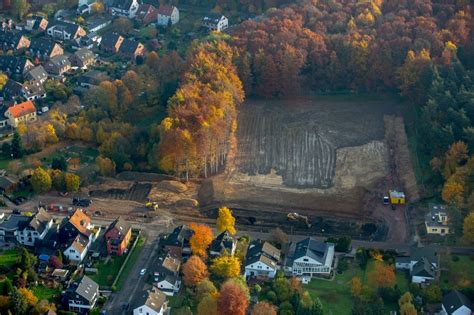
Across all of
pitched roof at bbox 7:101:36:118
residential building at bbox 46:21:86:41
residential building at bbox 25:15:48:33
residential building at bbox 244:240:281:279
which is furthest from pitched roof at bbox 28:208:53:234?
residential building at bbox 25:15:48:33

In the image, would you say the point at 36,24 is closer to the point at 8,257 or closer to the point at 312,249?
the point at 8,257

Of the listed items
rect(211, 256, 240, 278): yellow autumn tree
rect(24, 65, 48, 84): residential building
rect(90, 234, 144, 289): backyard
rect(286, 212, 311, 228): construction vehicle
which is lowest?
rect(286, 212, 311, 228): construction vehicle

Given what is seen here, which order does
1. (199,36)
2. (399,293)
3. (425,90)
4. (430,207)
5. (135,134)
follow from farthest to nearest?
(199,36) < (425,90) < (135,134) < (430,207) < (399,293)

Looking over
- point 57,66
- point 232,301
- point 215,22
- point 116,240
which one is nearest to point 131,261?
point 116,240

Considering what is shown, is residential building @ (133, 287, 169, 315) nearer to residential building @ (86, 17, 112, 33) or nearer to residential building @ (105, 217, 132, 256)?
residential building @ (105, 217, 132, 256)

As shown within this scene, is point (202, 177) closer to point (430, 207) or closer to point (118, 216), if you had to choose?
point (118, 216)

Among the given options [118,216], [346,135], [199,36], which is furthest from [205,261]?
[199,36]
